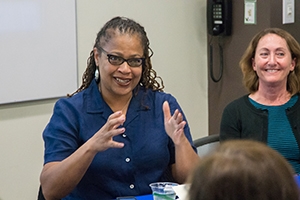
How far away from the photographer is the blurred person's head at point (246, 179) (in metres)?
0.74

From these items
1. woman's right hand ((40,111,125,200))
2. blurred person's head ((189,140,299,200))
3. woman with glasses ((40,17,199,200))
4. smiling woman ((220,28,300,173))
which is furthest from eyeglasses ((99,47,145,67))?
blurred person's head ((189,140,299,200))

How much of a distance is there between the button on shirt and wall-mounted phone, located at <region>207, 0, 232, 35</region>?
1.53 metres

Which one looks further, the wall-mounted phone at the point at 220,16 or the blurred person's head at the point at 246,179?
the wall-mounted phone at the point at 220,16

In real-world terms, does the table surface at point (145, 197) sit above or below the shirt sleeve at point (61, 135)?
below

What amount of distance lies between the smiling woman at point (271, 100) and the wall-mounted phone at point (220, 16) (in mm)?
891

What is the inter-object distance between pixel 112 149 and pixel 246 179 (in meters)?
1.22

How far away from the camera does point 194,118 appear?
A: 3.74 meters

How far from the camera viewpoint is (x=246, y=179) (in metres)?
0.74

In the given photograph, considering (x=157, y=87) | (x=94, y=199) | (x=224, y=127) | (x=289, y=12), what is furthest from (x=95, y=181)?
(x=289, y=12)

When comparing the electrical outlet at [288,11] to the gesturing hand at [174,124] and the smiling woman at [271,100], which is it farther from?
the gesturing hand at [174,124]

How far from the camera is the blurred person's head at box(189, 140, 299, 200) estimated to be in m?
0.74

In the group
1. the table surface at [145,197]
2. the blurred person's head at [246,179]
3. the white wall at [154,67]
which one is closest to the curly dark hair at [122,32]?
the table surface at [145,197]

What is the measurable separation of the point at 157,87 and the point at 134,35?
0.28 metres

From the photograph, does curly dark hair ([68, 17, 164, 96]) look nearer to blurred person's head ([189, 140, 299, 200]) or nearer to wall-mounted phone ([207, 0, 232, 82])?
blurred person's head ([189, 140, 299, 200])
